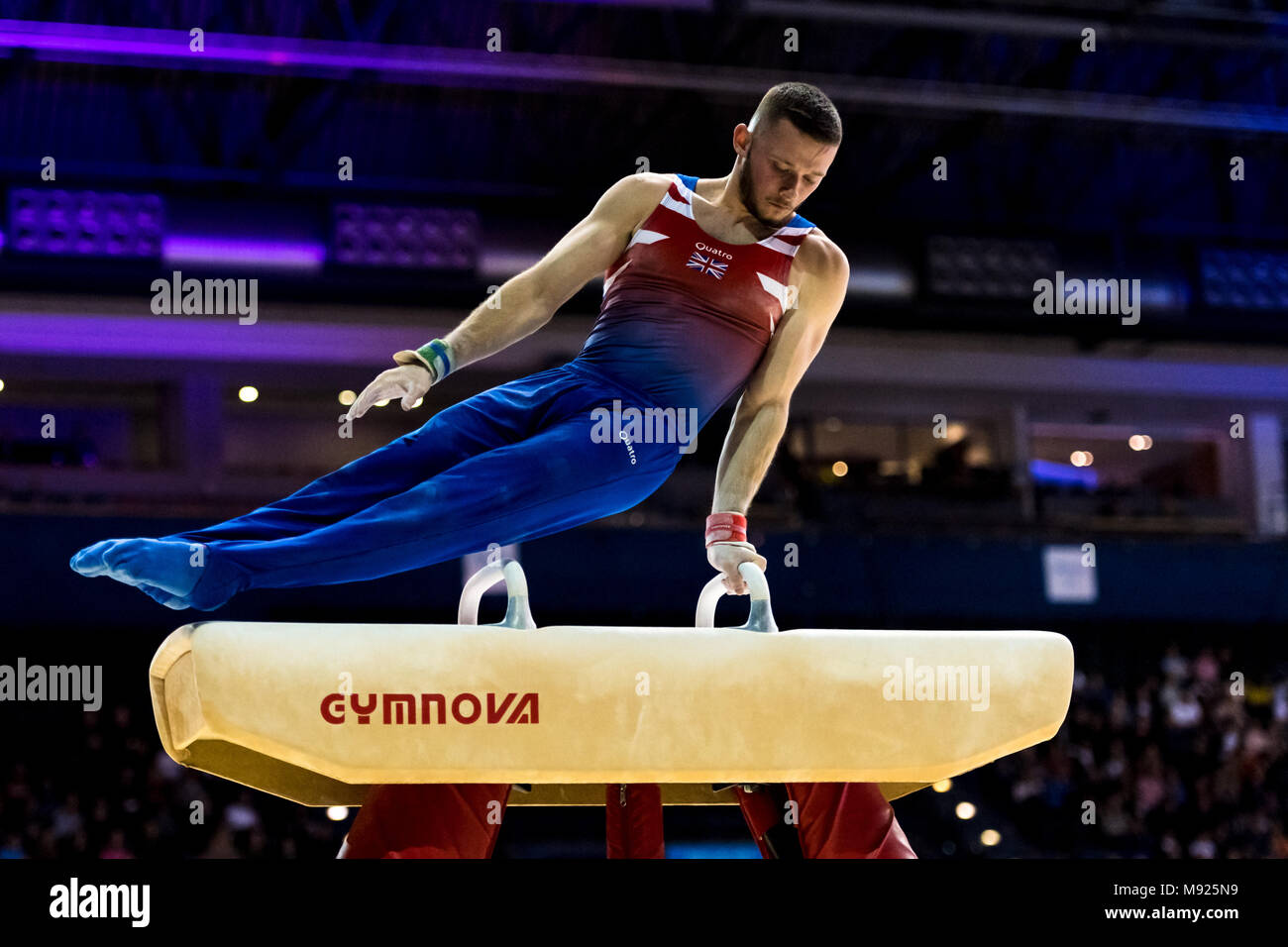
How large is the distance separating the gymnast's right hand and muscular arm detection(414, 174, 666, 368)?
0.43 feet

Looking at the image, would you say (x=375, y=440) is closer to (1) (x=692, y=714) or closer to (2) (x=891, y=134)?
(2) (x=891, y=134)

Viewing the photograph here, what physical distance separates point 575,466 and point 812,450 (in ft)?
34.7

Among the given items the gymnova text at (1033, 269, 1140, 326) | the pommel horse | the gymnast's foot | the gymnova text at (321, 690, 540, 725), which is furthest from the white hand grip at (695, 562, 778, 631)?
the gymnova text at (1033, 269, 1140, 326)

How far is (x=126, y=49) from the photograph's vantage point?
8.82 m

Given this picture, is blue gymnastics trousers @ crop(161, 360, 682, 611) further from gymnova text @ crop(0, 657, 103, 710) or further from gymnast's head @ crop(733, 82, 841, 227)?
gymnova text @ crop(0, 657, 103, 710)

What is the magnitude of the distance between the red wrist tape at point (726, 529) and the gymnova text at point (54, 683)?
761 centimetres

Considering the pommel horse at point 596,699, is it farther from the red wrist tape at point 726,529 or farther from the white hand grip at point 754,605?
the red wrist tape at point 726,529

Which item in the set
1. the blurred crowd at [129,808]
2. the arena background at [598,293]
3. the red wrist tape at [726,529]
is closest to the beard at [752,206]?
the red wrist tape at [726,529]

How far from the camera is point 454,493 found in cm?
299

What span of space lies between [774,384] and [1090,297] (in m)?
8.66

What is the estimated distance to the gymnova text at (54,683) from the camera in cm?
976

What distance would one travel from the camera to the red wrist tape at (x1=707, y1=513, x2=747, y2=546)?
3287 millimetres
